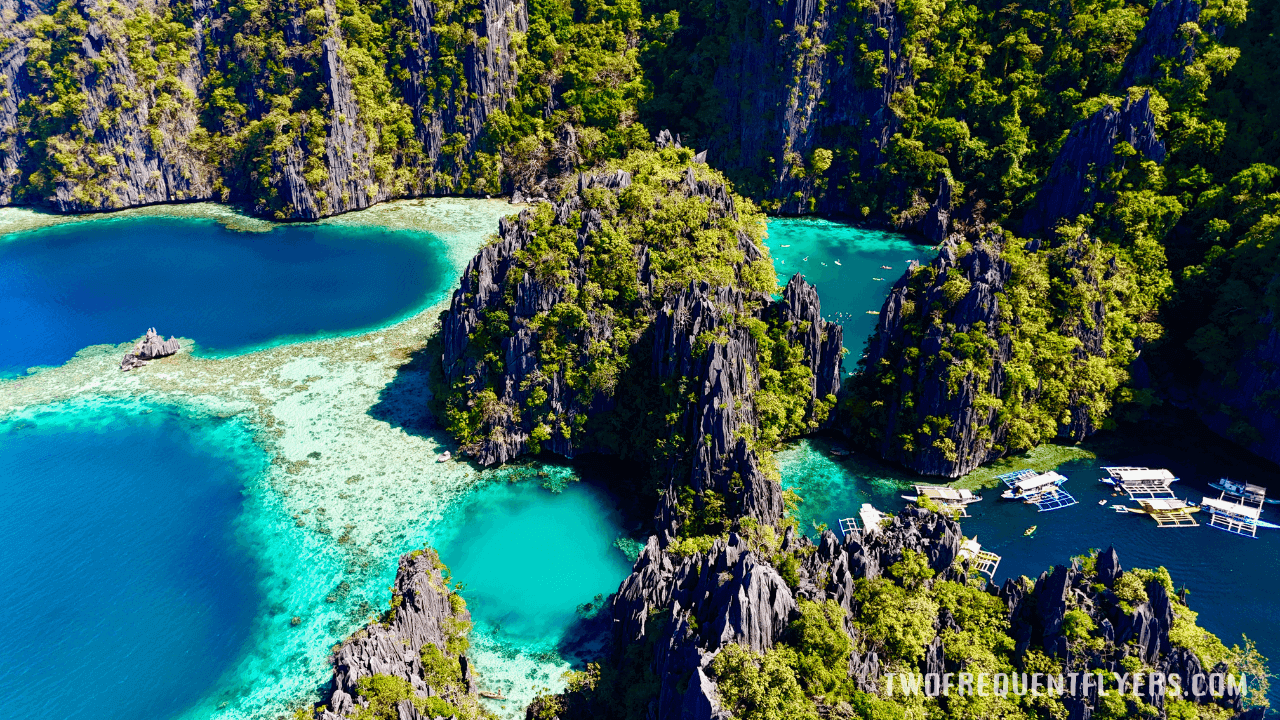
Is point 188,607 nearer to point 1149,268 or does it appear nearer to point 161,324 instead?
point 161,324

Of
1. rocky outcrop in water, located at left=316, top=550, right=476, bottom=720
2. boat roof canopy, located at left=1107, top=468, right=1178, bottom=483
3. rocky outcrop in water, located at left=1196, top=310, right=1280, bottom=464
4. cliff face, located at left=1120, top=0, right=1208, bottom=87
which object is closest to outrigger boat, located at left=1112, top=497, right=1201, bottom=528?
boat roof canopy, located at left=1107, top=468, right=1178, bottom=483

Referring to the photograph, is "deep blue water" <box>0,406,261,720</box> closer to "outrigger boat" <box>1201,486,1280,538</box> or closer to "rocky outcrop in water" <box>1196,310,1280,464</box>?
"outrigger boat" <box>1201,486,1280,538</box>

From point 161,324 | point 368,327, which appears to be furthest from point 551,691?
point 161,324

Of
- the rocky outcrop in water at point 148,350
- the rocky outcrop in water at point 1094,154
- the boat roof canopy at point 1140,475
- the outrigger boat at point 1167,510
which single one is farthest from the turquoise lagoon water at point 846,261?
the rocky outcrop in water at point 148,350

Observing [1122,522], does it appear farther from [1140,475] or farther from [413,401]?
[413,401]

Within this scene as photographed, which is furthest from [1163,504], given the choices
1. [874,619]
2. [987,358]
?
[874,619]

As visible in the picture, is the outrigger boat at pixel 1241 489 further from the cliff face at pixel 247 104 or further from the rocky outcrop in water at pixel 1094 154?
the cliff face at pixel 247 104
